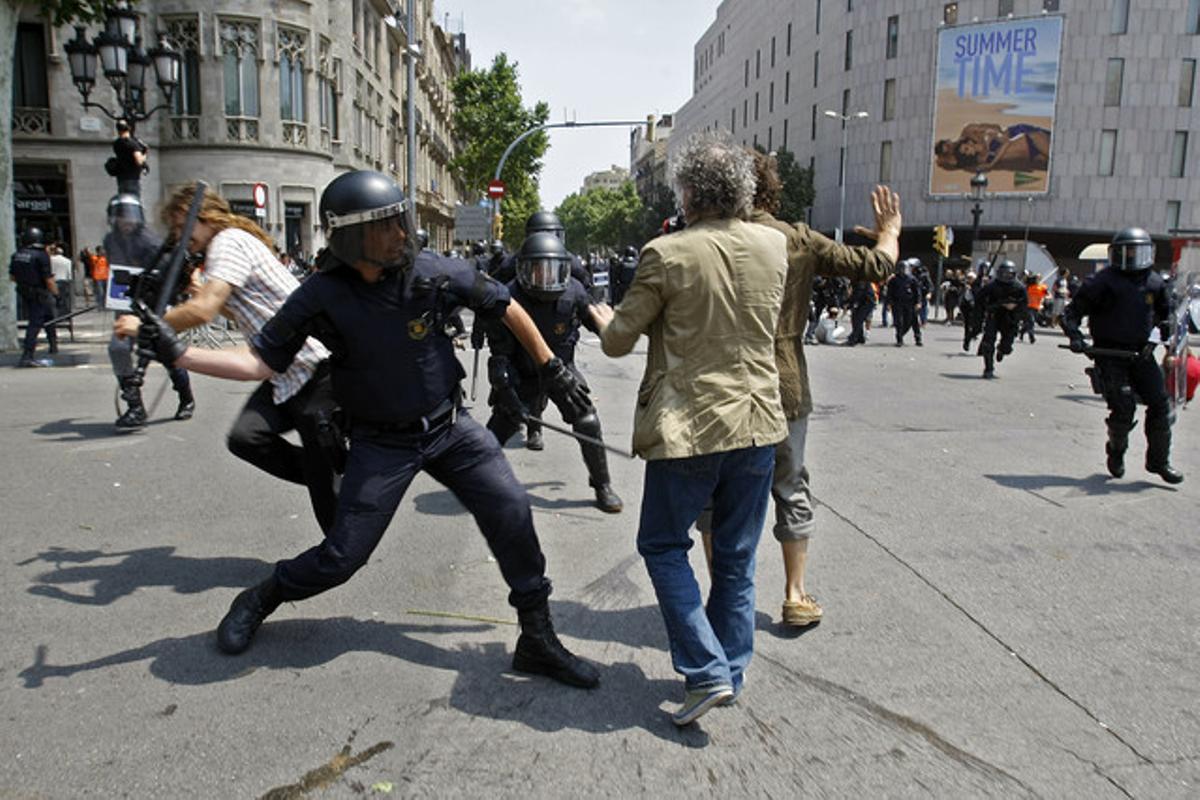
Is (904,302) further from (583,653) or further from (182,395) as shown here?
(583,653)

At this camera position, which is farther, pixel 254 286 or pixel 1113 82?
pixel 1113 82

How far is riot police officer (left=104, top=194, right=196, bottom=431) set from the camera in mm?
5960

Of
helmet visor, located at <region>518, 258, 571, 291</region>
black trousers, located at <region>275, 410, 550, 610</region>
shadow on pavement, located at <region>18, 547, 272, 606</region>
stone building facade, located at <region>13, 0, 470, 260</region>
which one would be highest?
stone building facade, located at <region>13, 0, 470, 260</region>

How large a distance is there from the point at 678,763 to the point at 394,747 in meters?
0.86

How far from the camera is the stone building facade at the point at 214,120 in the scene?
2444 cm

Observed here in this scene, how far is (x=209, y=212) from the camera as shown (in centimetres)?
398

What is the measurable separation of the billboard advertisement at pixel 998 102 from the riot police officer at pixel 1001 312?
120ft

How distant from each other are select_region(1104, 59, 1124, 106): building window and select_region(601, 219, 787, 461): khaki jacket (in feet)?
168

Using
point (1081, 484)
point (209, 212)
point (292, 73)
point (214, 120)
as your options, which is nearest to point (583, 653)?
point (209, 212)

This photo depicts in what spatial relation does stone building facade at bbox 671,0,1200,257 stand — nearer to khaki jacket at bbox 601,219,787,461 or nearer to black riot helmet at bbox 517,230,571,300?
black riot helmet at bbox 517,230,571,300

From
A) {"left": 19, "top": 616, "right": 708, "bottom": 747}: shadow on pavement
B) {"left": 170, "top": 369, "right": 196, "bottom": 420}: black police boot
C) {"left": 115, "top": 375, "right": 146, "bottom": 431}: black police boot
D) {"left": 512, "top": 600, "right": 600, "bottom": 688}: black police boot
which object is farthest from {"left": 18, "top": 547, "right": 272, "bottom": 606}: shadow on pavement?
{"left": 170, "top": 369, "right": 196, "bottom": 420}: black police boot

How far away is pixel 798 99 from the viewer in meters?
60.3

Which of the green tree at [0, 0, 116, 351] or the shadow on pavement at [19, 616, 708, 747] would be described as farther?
the green tree at [0, 0, 116, 351]

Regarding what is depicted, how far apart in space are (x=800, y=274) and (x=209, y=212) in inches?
99.9
